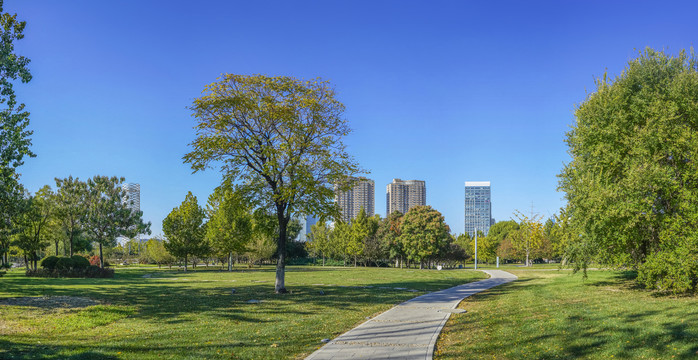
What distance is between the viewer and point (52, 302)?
674 inches

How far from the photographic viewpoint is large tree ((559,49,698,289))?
664 inches

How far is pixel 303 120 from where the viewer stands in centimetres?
2205

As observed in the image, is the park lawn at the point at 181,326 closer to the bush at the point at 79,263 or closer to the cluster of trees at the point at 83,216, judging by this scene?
the bush at the point at 79,263

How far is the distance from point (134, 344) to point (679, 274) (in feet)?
59.1

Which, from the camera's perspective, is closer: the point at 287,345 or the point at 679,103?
the point at 287,345

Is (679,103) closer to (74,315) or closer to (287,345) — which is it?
(287,345)

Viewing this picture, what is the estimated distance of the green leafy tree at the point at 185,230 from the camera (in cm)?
5194

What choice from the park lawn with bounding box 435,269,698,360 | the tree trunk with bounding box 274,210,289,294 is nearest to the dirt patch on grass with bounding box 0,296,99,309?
the tree trunk with bounding box 274,210,289,294

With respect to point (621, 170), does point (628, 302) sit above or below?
below

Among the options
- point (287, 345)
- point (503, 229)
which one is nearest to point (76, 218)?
Result: point (287, 345)

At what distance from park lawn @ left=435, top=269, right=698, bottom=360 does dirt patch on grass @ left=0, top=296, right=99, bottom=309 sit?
1389cm

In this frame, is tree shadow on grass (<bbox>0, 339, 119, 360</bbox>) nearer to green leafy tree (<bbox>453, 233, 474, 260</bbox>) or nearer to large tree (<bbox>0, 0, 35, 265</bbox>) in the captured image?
large tree (<bbox>0, 0, 35, 265</bbox>)

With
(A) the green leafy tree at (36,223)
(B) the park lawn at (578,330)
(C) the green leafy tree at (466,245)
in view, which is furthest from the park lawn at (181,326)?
(C) the green leafy tree at (466,245)

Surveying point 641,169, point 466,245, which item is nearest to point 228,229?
point 641,169
